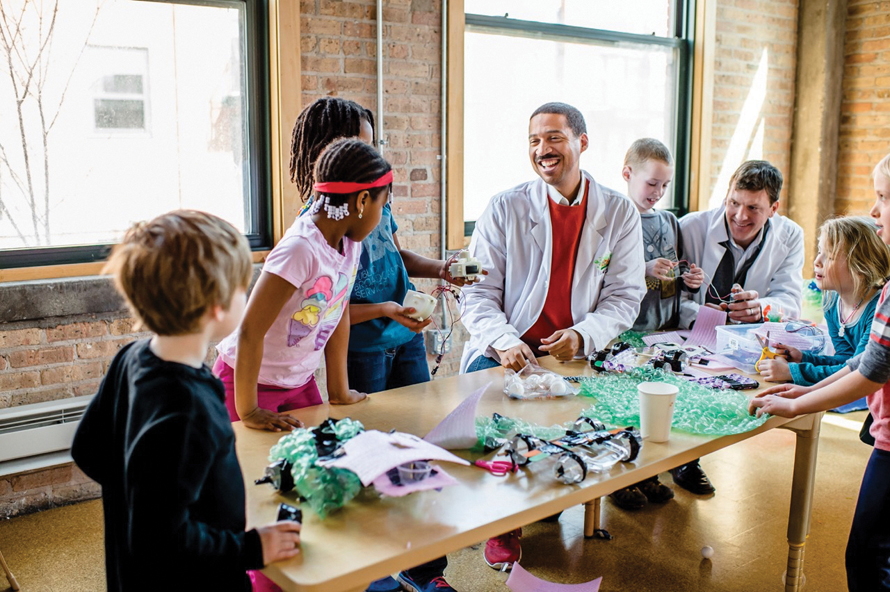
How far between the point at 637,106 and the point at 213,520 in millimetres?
4671

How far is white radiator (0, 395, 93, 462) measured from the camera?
3.07 m

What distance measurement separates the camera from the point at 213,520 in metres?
1.28

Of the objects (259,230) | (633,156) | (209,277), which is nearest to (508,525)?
(209,277)

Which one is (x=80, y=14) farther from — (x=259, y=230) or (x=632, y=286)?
(x=632, y=286)

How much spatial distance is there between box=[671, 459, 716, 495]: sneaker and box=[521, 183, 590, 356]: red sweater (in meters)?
1.12

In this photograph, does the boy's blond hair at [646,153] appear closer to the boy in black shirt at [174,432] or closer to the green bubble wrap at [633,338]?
the green bubble wrap at [633,338]

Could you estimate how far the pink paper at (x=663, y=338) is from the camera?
2830mm

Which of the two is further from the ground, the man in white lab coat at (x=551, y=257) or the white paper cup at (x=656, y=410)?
the man in white lab coat at (x=551, y=257)

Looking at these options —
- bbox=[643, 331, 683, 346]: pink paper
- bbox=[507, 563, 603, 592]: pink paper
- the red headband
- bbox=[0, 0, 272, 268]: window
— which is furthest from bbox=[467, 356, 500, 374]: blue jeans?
bbox=[0, 0, 272, 268]: window

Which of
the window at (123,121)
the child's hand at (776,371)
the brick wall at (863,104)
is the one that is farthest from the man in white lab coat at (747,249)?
the brick wall at (863,104)

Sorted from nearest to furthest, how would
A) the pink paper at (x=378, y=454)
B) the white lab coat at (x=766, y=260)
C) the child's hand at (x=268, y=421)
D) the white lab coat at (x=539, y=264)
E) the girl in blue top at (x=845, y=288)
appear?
the pink paper at (x=378, y=454) → the child's hand at (x=268, y=421) → the girl in blue top at (x=845, y=288) → the white lab coat at (x=539, y=264) → the white lab coat at (x=766, y=260)

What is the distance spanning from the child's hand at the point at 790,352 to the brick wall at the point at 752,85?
3.24 meters

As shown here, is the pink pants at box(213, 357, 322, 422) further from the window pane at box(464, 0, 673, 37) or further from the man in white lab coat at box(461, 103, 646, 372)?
the window pane at box(464, 0, 673, 37)

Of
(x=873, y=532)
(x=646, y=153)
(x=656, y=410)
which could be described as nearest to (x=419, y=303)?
(x=656, y=410)
